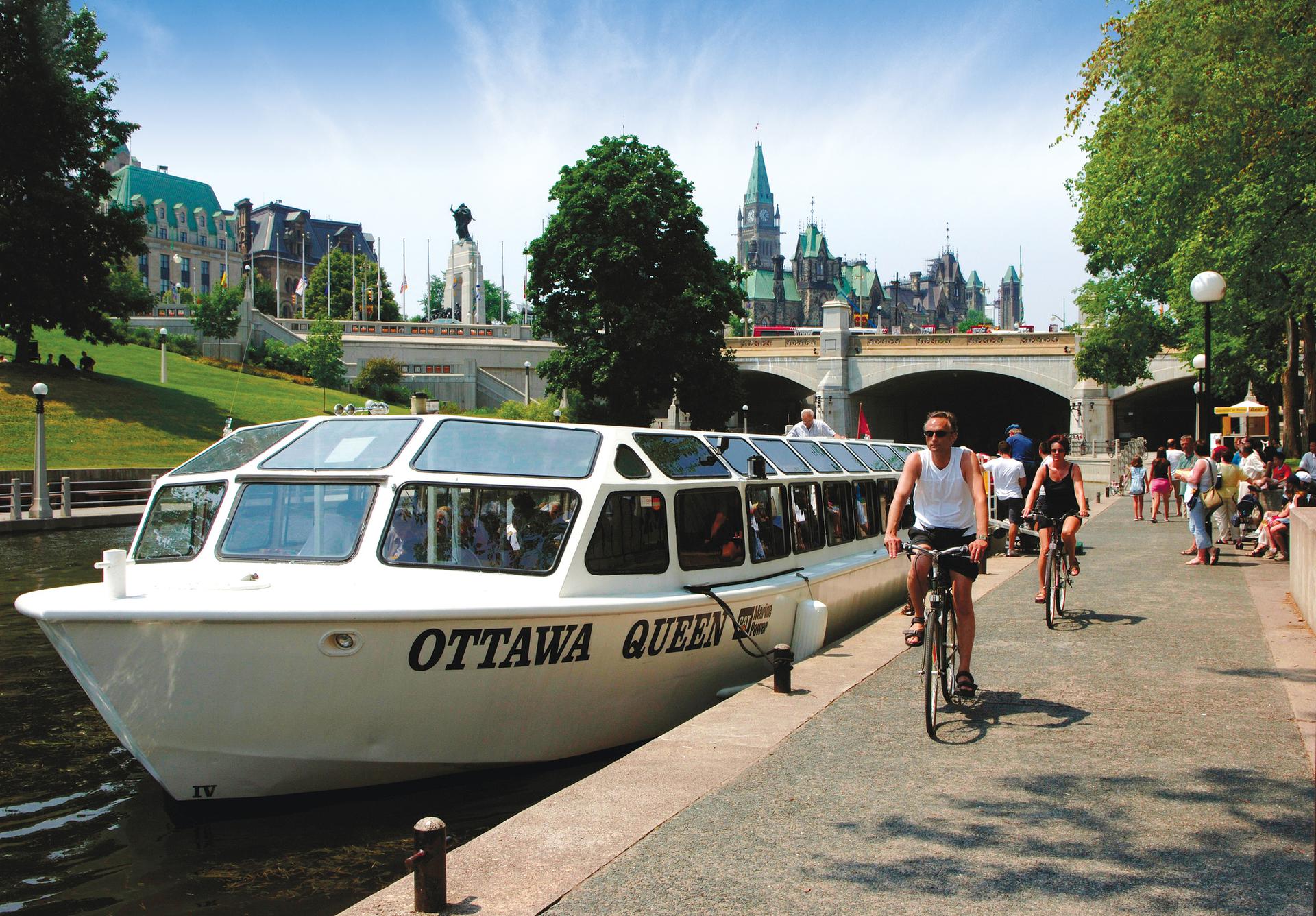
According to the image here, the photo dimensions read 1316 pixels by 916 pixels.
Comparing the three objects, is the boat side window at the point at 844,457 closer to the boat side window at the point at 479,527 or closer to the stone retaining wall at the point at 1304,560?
the stone retaining wall at the point at 1304,560

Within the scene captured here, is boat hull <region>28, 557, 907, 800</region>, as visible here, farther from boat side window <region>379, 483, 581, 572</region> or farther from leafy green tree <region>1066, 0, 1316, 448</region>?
leafy green tree <region>1066, 0, 1316, 448</region>

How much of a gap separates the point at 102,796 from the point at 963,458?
649 centimetres

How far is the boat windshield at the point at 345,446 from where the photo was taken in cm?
821

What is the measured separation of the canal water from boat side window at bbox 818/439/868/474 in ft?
22.1

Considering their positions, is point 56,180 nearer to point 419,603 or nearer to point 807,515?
point 807,515

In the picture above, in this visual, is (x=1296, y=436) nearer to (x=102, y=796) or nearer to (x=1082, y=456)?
(x=1082, y=456)

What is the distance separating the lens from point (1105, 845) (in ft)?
15.8

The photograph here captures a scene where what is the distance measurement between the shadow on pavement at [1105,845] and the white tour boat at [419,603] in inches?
118

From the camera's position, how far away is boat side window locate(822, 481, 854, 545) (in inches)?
500

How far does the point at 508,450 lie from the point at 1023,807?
4542 millimetres

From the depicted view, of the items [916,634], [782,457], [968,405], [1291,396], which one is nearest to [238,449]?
[916,634]

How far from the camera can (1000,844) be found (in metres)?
4.87

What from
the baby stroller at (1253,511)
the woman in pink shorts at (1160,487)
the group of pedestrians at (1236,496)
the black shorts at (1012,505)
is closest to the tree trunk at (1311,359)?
the woman in pink shorts at (1160,487)

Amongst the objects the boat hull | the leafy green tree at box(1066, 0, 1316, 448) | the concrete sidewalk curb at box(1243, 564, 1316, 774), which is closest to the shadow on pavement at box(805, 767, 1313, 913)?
the concrete sidewalk curb at box(1243, 564, 1316, 774)
